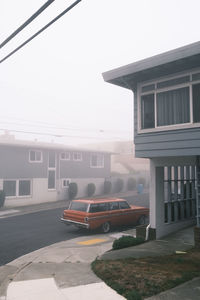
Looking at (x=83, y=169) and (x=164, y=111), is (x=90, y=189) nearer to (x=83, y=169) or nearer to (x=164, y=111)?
(x=83, y=169)

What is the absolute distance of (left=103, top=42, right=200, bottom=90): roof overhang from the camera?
10.1 m

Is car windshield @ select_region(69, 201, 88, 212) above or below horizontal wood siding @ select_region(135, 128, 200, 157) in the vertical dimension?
below

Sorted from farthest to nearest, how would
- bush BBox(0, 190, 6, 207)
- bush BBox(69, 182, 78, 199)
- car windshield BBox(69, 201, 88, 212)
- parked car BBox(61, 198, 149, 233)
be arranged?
bush BBox(69, 182, 78, 199)
bush BBox(0, 190, 6, 207)
car windshield BBox(69, 201, 88, 212)
parked car BBox(61, 198, 149, 233)

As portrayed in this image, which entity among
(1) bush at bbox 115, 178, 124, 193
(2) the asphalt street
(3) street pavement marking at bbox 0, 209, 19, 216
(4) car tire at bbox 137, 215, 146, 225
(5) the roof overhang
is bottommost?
(2) the asphalt street

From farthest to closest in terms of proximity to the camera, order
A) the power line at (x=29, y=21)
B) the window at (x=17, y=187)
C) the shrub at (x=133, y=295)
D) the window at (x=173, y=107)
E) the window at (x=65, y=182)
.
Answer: the window at (x=65, y=182), the window at (x=17, y=187), the window at (x=173, y=107), the shrub at (x=133, y=295), the power line at (x=29, y=21)

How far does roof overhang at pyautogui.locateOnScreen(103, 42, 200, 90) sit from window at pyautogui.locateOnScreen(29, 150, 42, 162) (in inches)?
781

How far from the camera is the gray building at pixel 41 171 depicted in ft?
93.6

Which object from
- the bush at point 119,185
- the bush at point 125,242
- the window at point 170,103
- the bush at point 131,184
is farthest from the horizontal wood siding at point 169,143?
the bush at point 131,184

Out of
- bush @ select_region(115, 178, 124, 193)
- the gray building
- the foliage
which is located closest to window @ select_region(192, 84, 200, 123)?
the foliage

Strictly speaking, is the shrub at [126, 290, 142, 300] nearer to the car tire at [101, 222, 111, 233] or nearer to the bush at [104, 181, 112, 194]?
the car tire at [101, 222, 111, 233]

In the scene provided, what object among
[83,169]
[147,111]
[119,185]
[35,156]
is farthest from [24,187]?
[147,111]

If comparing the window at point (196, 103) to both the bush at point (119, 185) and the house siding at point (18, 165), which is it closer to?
the house siding at point (18, 165)

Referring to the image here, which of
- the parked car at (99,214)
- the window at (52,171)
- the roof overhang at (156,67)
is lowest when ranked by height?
the parked car at (99,214)

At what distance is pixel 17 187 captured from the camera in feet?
95.1
